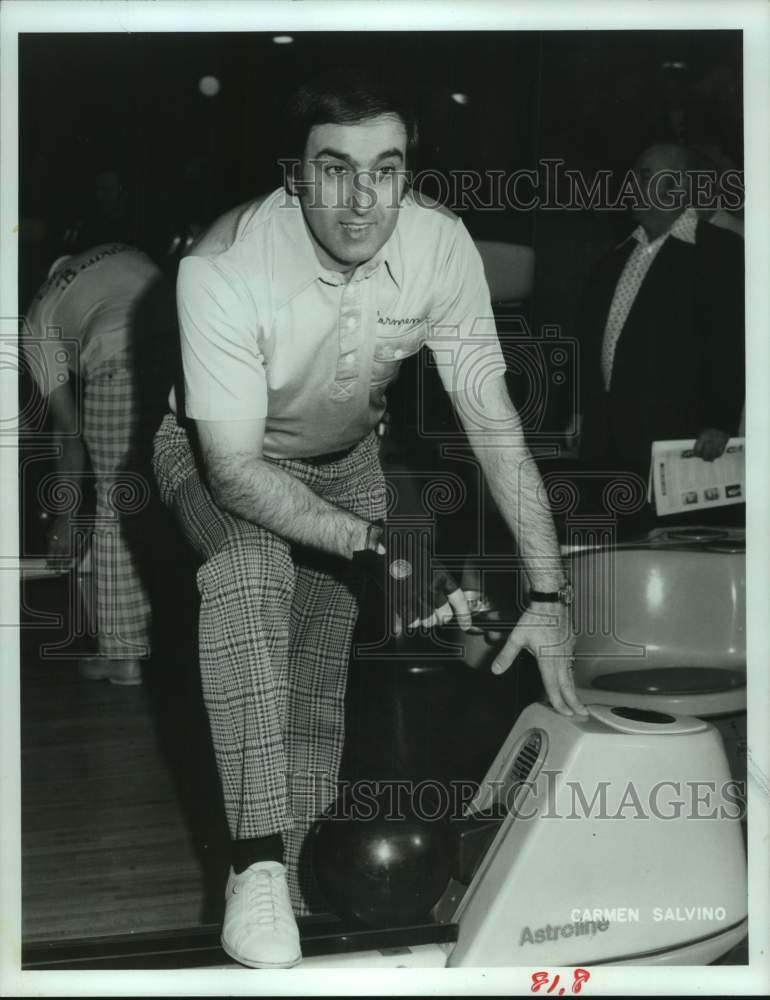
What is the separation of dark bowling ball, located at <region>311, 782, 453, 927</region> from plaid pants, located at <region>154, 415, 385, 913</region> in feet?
0.28

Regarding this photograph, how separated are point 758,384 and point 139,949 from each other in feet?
3.88

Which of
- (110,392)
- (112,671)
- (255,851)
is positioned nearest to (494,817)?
(255,851)

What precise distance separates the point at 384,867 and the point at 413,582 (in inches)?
15.3

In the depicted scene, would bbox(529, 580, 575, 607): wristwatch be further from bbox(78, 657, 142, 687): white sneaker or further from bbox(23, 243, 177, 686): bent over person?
bbox(78, 657, 142, 687): white sneaker

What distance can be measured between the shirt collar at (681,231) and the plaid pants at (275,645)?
→ 0.56m

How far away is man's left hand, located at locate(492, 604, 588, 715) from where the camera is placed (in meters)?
1.57

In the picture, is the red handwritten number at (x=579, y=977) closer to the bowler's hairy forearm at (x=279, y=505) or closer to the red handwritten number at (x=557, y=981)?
the red handwritten number at (x=557, y=981)

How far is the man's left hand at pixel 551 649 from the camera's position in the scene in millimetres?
1566

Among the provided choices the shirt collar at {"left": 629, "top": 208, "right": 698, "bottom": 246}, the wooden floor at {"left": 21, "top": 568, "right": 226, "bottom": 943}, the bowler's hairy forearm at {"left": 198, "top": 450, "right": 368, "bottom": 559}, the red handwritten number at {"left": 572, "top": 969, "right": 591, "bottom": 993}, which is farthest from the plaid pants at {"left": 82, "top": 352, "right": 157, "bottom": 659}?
the red handwritten number at {"left": 572, "top": 969, "right": 591, "bottom": 993}

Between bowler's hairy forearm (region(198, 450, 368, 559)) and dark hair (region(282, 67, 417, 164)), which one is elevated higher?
dark hair (region(282, 67, 417, 164))

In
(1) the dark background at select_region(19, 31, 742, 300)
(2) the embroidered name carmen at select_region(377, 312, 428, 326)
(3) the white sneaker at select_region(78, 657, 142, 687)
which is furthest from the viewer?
(3) the white sneaker at select_region(78, 657, 142, 687)

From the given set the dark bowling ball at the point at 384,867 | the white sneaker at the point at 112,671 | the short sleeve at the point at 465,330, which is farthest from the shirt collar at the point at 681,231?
the white sneaker at the point at 112,671

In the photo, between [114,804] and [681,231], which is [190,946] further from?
[681,231]

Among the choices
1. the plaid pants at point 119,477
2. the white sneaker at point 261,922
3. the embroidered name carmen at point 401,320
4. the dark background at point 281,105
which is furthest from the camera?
the plaid pants at point 119,477
